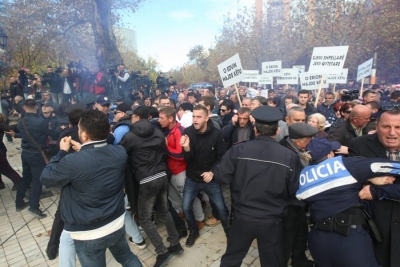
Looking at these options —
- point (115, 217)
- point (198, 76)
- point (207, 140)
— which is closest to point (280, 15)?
point (207, 140)

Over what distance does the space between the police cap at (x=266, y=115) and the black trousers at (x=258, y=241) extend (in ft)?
3.23

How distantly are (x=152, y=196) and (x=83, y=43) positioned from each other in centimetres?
1739

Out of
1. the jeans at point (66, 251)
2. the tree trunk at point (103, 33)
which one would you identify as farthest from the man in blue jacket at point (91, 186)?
the tree trunk at point (103, 33)

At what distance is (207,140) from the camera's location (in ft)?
11.7

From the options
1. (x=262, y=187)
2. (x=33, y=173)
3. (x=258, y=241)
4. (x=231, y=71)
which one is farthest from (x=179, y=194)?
(x=231, y=71)

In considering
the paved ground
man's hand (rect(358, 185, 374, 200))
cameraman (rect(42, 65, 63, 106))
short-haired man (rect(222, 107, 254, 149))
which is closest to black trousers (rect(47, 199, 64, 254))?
the paved ground

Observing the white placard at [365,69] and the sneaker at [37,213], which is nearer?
the sneaker at [37,213]

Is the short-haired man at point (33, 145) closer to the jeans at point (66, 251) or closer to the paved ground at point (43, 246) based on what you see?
the paved ground at point (43, 246)

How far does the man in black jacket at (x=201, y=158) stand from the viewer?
3.49 meters

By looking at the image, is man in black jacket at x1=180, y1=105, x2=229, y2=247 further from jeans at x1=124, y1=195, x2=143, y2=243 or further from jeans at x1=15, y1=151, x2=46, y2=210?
jeans at x1=15, y1=151, x2=46, y2=210

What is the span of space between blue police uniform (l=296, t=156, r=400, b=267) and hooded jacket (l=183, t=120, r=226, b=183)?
1.63 meters

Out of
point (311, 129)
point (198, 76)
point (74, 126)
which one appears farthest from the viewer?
point (198, 76)

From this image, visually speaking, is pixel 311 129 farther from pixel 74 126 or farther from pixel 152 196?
pixel 74 126

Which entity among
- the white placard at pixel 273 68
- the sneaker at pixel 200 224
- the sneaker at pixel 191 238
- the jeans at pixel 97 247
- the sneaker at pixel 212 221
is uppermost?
the white placard at pixel 273 68
